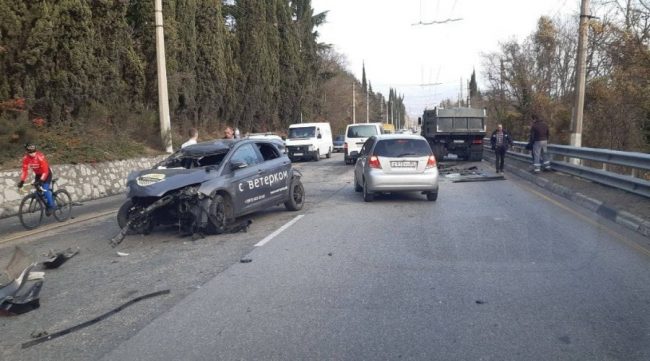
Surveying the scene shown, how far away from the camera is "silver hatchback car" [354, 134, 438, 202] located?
468 inches

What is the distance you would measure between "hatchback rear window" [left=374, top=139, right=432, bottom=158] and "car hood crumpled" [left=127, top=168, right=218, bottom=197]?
15.7 ft

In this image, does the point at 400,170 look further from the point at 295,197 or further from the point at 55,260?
the point at 55,260

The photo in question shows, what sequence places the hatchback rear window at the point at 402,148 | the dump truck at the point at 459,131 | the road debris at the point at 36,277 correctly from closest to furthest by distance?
the road debris at the point at 36,277 → the hatchback rear window at the point at 402,148 → the dump truck at the point at 459,131

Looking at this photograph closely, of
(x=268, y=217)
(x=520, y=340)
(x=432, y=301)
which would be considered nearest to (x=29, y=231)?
(x=268, y=217)

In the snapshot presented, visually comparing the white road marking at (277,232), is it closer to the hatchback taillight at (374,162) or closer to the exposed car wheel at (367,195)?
the exposed car wheel at (367,195)

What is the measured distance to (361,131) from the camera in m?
25.7

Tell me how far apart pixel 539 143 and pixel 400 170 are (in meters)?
7.25

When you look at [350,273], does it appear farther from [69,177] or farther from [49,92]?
[49,92]

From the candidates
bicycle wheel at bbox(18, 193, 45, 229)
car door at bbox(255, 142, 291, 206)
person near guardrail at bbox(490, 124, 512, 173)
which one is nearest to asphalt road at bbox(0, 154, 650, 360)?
car door at bbox(255, 142, 291, 206)

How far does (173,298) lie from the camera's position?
530 cm

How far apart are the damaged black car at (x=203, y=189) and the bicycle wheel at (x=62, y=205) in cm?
325

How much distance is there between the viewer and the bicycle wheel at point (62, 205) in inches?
440

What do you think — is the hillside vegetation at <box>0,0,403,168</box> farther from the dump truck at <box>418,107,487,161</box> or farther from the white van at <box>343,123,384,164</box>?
the dump truck at <box>418,107,487,161</box>

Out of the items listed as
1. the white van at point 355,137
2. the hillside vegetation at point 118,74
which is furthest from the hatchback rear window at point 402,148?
the white van at point 355,137
